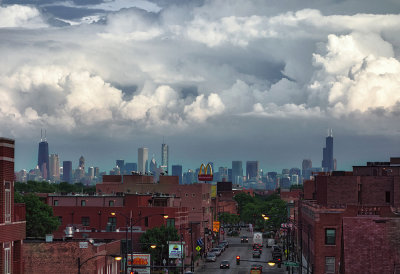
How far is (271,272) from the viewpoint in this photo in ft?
438

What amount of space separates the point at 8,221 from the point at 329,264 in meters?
65.8

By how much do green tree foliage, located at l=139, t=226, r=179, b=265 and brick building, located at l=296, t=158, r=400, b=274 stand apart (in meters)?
22.4

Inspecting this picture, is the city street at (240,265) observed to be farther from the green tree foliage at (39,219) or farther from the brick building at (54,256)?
the brick building at (54,256)

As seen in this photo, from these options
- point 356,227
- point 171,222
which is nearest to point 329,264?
point 356,227

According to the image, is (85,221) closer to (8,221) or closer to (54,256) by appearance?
(54,256)

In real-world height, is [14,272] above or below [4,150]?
below

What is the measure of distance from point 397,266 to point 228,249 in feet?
359

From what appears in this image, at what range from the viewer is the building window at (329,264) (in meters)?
101

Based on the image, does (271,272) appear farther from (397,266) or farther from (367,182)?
(397,266)

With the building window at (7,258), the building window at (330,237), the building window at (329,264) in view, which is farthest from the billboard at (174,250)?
the building window at (7,258)

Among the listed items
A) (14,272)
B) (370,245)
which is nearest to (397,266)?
(370,245)

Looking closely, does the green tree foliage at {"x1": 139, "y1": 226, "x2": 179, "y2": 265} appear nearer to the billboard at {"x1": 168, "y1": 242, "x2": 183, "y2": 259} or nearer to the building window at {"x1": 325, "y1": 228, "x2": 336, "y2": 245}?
the billboard at {"x1": 168, "y1": 242, "x2": 183, "y2": 259}

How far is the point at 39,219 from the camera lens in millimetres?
141500

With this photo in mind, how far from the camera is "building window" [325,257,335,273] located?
332ft
